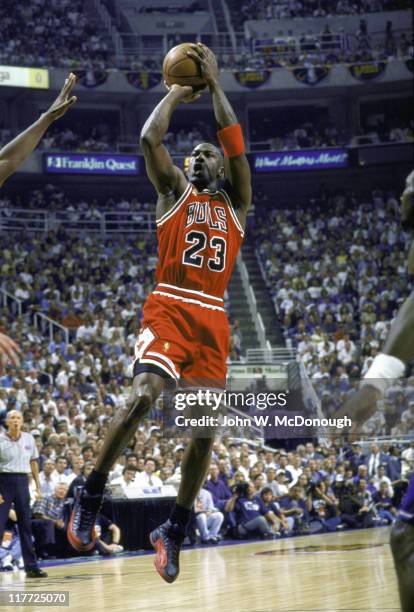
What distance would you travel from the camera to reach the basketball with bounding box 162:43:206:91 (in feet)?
21.5

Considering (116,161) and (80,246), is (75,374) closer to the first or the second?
(80,246)

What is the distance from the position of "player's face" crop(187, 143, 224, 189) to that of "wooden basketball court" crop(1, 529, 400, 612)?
10.7 ft

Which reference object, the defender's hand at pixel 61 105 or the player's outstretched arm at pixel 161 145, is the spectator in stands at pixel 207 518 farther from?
the defender's hand at pixel 61 105

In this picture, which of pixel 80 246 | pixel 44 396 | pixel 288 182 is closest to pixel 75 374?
pixel 44 396

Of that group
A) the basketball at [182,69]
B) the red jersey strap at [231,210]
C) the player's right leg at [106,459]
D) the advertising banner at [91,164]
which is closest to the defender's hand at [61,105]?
the basketball at [182,69]

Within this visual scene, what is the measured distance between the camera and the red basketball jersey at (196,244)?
640cm

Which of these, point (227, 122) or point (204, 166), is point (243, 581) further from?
point (227, 122)

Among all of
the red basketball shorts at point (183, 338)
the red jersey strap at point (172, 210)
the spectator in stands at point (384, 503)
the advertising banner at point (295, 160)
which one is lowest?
the spectator in stands at point (384, 503)

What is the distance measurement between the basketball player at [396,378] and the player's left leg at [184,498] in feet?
7.32

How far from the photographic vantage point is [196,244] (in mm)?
6414

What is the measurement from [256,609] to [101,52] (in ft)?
91.8

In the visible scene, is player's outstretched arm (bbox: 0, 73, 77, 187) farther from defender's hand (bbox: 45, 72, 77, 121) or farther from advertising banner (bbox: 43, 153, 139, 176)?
advertising banner (bbox: 43, 153, 139, 176)

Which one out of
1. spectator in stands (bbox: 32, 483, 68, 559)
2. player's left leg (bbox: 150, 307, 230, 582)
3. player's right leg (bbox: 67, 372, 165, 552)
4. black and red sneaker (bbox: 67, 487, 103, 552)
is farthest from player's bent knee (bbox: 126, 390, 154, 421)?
spectator in stands (bbox: 32, 483, 68, 559)

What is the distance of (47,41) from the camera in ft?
107
